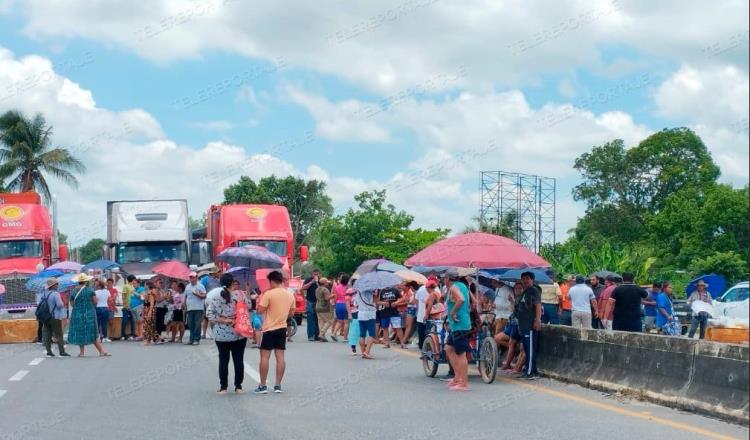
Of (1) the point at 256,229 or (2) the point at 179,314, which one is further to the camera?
(1) the point at 256,229

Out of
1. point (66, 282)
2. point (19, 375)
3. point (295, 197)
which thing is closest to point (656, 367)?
point (19, 375)

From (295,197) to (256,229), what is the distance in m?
54.5

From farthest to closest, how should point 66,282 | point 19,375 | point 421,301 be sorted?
point 66,282, point 421,301, point 19,375

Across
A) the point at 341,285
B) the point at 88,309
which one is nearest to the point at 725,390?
the point at 88,309

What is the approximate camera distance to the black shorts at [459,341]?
14.3 m

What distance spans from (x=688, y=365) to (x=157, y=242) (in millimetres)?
23588

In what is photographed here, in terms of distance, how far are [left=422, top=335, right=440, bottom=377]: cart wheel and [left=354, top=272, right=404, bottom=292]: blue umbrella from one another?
4.08m

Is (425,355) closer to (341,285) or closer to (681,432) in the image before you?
(681,432)

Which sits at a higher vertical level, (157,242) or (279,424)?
(157,242)

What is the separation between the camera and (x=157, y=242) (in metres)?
33.1

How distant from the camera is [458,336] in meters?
14.2

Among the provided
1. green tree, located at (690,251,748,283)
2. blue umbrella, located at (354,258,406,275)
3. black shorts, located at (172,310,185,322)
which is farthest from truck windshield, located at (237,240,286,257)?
green tree, located at (690,251,748,283)

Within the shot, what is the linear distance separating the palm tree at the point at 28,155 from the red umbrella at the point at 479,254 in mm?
52321

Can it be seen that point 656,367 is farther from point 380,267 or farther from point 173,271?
point 173,271
